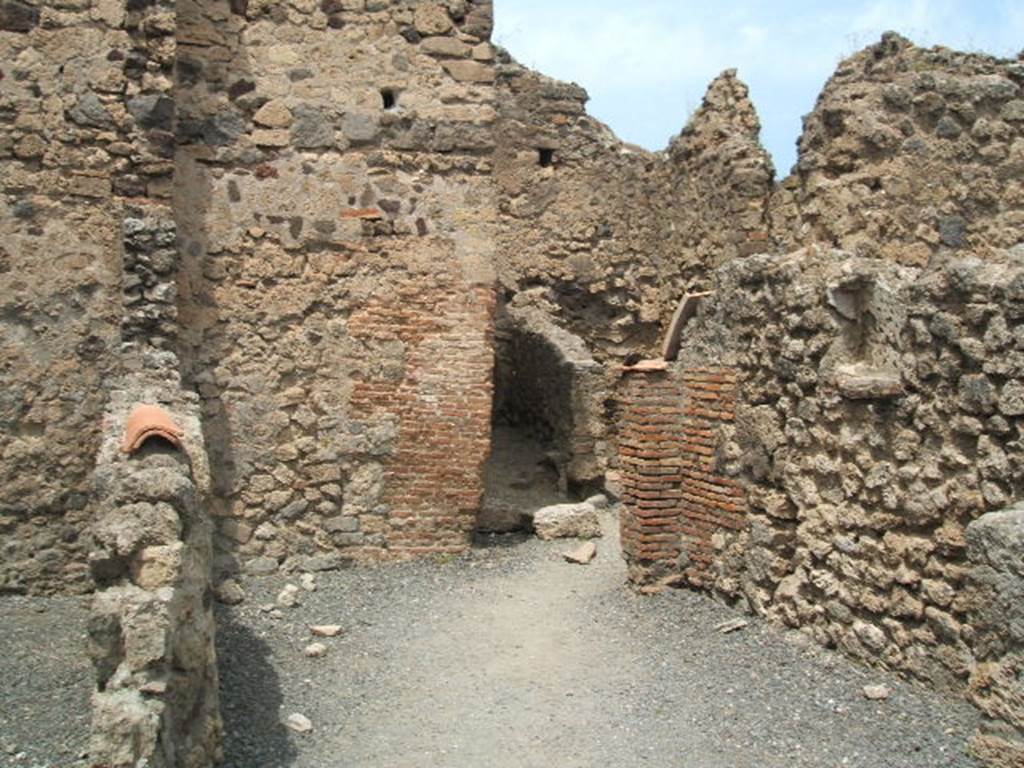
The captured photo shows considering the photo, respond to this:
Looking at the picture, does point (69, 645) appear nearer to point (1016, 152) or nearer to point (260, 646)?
point (260, 646)

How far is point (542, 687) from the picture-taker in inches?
219

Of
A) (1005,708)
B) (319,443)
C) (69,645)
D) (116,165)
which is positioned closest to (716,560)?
(1005,708)

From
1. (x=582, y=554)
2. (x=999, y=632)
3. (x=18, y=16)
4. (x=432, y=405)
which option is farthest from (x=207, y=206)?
(x=999, y=632)

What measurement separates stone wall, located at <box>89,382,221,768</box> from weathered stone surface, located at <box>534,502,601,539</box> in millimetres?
4237

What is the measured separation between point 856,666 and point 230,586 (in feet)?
13.0

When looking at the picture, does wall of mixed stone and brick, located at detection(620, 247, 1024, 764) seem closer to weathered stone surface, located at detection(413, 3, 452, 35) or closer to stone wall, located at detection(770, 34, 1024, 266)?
stone wall, located at detection(770, 34, 1024, 266)

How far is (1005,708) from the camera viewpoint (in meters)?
4.11

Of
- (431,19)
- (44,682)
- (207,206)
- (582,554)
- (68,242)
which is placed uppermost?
(431,19)

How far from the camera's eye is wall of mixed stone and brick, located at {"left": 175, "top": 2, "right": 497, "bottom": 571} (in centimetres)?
724

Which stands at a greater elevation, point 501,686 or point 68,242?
point 68,242

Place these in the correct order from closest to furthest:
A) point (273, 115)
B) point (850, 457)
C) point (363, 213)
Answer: point (850, 457)
point (273, 115)
point (363, 213)

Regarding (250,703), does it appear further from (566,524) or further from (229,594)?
(566,524)

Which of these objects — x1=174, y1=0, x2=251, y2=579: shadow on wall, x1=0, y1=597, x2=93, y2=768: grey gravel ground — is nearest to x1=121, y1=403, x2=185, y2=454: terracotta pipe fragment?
x1=0, y1=597, x2=93, y2=768: grey gravel ground

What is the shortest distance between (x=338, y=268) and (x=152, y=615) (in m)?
4.04
